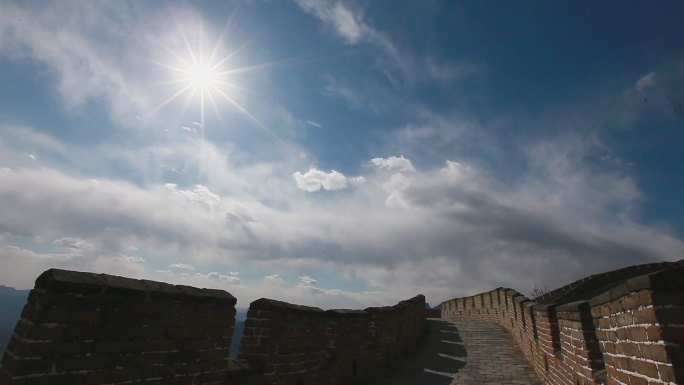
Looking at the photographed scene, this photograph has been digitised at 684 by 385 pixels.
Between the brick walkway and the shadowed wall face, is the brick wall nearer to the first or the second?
the brick walkway

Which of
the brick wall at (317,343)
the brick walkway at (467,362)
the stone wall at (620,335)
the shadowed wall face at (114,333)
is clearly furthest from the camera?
the brick walkway at (467,362)

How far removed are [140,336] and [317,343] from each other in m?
3.53

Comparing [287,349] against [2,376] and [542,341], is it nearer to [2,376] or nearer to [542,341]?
[2,376]

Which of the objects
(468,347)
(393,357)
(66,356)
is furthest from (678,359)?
(468,347)

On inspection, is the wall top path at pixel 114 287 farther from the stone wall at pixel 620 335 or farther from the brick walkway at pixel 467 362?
Result: the brick walkway at pixel 467 362

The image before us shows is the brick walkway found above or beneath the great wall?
beneath

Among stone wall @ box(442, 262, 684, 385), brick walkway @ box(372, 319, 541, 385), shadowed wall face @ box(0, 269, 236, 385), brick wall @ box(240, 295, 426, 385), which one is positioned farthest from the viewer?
brick walkway @ box(372, 319, 541, 385)

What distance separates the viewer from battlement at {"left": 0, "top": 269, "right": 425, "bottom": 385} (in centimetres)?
227

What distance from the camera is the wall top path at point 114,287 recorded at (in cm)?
233

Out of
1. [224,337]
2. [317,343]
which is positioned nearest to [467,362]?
[317,343]

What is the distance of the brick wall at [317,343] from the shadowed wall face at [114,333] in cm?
110

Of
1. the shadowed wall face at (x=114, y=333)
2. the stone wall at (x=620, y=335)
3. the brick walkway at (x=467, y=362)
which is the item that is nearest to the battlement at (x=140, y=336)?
the shadowed wall face at (x=114, y=333)

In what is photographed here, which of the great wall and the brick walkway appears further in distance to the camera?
the brick walkway

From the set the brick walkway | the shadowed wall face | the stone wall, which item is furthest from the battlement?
the brick walkway
